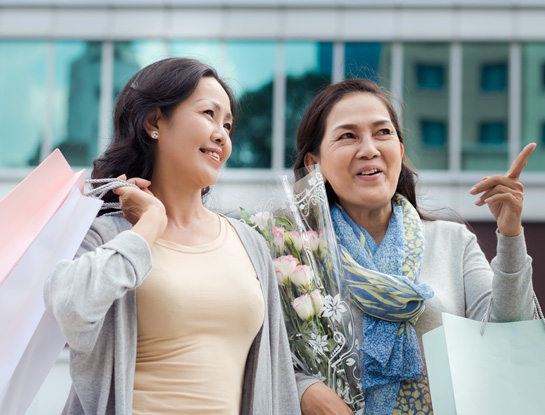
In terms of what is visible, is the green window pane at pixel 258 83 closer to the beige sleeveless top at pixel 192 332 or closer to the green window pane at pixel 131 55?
the green window pane at pixel 131 55

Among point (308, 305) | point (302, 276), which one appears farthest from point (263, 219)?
point (308, 305)

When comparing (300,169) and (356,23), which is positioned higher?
(356,23)

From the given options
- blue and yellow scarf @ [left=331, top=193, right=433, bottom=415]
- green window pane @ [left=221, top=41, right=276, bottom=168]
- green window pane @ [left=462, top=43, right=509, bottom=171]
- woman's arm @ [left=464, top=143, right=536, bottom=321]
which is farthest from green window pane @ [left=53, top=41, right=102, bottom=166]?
woman's arm @ [left=464, top=143, right=536, bottom=321]

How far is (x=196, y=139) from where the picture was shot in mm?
2699

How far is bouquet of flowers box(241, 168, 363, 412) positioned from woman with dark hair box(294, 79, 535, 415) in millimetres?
66

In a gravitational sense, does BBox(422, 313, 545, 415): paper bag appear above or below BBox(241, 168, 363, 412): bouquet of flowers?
below

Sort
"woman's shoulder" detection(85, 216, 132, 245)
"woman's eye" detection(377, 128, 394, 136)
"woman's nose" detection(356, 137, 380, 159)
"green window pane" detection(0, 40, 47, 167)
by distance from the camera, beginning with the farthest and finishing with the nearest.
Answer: "green window pane" detection(0, 40, 47, 167), "woman's eye" detection(377, 128, 394, 136), "woman's nose" detection(356, 137, 380, 159), "woman's shoulder" detection(85, 216, 132, 245)

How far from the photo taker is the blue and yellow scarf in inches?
111

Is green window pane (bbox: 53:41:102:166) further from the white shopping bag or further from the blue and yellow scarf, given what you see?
the white shopping bag

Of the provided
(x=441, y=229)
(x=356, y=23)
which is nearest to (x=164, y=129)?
(x=441, y=229)

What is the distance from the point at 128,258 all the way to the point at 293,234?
2.94 ft

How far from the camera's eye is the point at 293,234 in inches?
117

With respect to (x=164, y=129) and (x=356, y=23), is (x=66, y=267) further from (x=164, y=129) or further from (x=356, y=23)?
(x=356, y=23)

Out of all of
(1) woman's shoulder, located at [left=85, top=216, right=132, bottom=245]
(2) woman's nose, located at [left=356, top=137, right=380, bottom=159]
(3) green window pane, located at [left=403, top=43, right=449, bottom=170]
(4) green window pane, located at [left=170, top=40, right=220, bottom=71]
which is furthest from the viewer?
(3) green window pane, located at [left=403, top=43, right=449, bottom=170]
